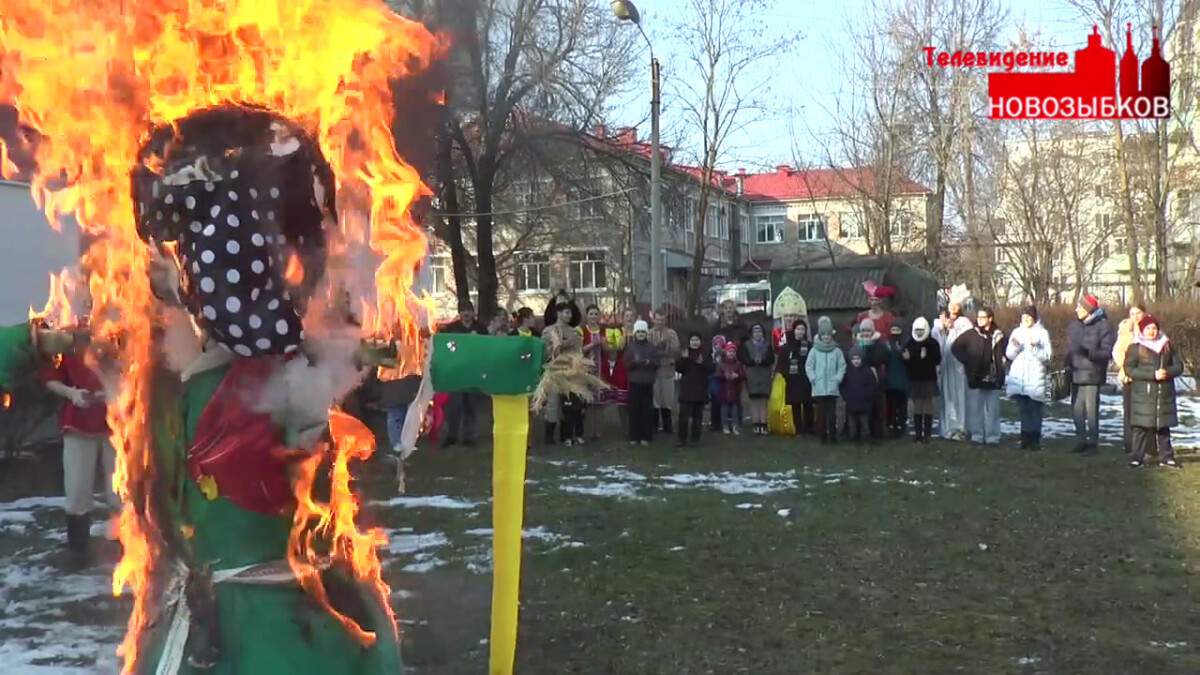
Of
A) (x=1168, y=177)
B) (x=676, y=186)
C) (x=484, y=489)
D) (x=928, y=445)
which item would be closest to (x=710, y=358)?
(x=928, y=445)

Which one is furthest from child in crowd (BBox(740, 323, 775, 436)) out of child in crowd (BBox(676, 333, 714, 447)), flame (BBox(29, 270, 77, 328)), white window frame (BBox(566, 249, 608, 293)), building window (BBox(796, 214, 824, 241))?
building window (BBox(796, 214, 824, 241))

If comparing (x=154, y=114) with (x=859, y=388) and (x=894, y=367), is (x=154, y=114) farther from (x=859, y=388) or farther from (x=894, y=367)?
(x=894, y=367)

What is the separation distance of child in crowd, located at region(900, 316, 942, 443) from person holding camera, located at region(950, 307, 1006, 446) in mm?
289

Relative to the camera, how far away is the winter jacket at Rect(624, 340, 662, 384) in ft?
40.2

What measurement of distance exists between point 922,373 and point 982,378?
642 mm

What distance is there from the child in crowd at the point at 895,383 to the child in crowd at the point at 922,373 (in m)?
0.07

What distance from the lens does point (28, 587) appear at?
239 inches

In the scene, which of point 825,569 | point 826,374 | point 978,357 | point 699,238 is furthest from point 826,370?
point 699,238

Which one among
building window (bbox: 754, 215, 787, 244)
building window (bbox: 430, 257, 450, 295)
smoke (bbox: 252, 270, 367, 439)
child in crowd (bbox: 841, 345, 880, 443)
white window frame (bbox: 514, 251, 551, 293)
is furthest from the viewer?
building window (bbox: 754, 215, 787, 244)

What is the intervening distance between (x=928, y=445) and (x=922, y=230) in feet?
53.4

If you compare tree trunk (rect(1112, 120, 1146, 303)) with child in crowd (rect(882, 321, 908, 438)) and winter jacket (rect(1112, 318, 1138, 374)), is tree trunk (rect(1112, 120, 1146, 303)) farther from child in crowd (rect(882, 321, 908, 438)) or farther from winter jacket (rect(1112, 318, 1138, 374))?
winter jacket (rect(1112, 318, 1138, 374))

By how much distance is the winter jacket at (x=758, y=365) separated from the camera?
13.1 metres

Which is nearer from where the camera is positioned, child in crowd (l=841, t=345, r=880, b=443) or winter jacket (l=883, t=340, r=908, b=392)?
child in crowd (l=841, t=345, r=880, b=443)

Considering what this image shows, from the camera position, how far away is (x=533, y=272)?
34750mm
